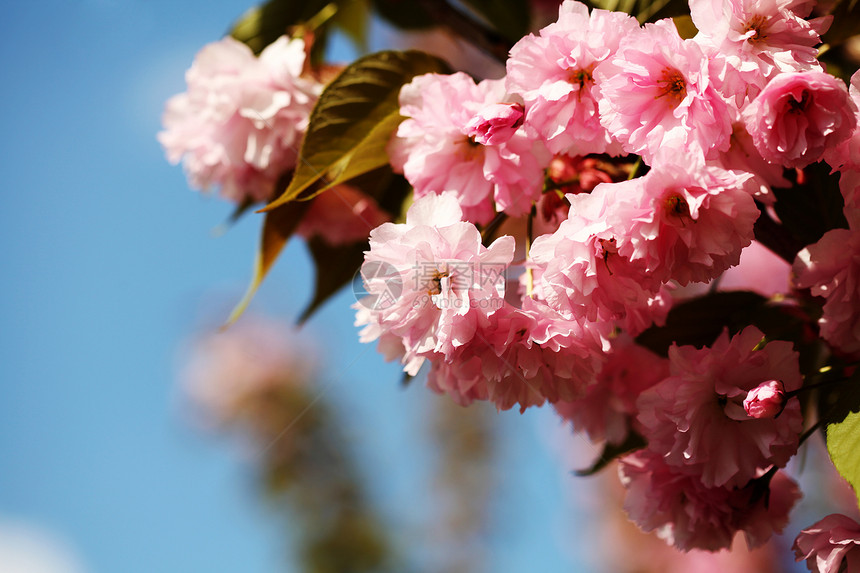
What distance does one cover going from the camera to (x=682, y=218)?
369mm

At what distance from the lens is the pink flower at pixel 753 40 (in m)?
0.36

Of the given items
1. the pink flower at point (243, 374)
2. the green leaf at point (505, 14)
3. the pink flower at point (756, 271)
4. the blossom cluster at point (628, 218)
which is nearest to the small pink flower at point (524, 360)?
the blossom cluster at point (628, 218)

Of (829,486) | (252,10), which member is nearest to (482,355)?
(252,10)

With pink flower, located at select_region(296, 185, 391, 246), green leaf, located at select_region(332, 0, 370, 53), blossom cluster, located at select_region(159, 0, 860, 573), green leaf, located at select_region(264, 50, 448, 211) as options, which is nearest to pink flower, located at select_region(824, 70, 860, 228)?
blossom cluster, located at select_region(159, 0, 860, 573)

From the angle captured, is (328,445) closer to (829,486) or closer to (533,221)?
(829,486)

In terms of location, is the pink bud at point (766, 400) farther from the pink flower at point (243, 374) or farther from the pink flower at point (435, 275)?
the pink flower at point (243, 374)

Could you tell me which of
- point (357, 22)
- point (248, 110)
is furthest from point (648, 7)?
point (357, 22)

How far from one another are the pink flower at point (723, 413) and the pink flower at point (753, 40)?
0.51 ft

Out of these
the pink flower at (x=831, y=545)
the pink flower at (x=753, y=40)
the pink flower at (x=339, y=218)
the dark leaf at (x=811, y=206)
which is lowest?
the pink flower at (x=831, y=545)

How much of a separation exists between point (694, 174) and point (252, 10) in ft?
1.92

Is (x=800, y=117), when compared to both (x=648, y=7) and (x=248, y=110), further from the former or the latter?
(x=248, y=110)

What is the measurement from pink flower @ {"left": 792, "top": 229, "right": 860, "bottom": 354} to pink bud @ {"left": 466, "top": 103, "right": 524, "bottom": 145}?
0.61 ft

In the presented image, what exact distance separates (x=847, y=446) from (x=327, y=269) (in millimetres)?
520

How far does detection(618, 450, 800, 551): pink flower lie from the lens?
489 mm
